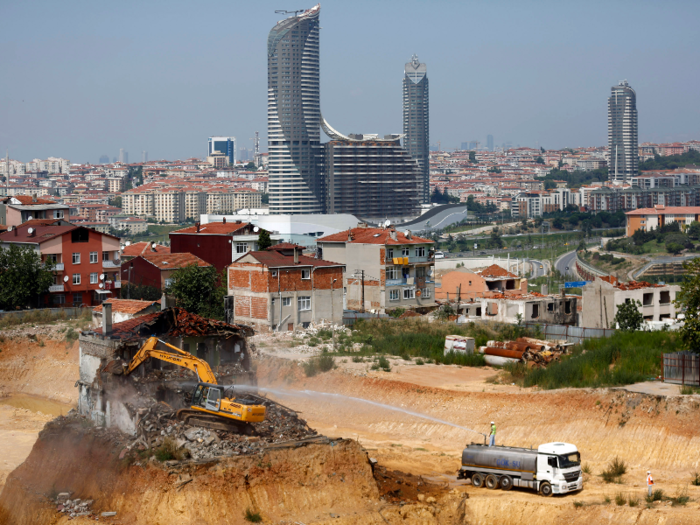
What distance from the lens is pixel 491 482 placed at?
61.3ft

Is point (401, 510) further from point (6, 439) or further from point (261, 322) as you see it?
point (261, 322)

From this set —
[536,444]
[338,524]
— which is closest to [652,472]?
[536,444]

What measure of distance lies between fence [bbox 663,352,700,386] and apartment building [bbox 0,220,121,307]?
2915cm

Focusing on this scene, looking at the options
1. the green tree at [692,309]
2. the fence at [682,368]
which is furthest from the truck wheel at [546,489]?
the green tree at [692,309]

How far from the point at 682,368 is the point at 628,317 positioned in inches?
505

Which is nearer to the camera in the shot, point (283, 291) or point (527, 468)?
point (527, 468)

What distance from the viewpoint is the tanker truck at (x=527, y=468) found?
58.5 feet

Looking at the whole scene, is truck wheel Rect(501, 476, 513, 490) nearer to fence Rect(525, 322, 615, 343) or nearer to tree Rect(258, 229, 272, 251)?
fence Rect(525, 322, 615, 343)

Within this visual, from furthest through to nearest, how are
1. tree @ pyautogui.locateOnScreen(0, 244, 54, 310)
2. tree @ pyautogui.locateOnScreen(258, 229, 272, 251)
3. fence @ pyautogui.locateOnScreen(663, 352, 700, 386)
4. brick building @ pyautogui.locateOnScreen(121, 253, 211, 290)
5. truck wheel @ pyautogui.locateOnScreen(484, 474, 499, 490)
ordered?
1. tree @ pyautogui.locateOnScreen(258, 229, 272, 251)
2. brick building @ pyautogui.locateOnScreen(121, 253, 211, 290)
3. tree @ pyautogui.locateOnScreen(0, 244, 54, 310)
4. fence @ pyautogui.locateOnScreen(663, 352, 700, 386)
5. truck wheel @ pyautogui.locateOnScreen(484, 474, 499, 490)

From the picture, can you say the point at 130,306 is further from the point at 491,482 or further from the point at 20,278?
the point at 491,482

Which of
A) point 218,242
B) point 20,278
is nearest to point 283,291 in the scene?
point 20,278

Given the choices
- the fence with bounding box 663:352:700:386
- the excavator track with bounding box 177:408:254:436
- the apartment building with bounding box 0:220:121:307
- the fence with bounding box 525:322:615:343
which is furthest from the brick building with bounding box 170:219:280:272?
the excavator track with bounding box 177:408:254:436

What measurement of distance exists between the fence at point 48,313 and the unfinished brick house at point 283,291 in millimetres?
7717

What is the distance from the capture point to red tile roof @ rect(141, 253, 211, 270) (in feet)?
156
